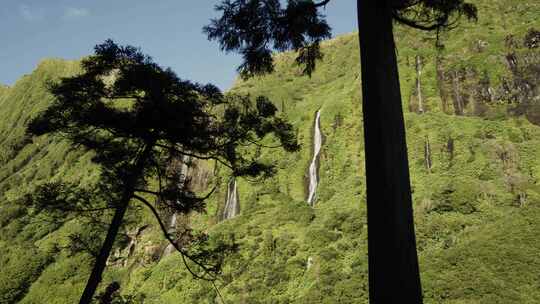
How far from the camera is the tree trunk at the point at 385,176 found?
2.92 metres

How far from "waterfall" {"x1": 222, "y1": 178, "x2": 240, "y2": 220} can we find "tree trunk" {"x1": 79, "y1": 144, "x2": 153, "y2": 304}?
38084mm

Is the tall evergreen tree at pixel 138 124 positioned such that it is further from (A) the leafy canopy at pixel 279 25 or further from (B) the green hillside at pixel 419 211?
(B) the green hillside at pixel 419 211

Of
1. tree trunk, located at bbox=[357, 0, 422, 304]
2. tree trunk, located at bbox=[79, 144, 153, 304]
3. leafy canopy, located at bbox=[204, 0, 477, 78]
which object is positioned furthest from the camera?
tree trunk, located at bbox=[79, 144, 153, 304]

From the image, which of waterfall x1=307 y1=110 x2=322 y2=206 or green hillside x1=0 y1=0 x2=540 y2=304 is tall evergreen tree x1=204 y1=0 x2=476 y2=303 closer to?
green hillside x1=0 y1=0 x2=540 y2=304

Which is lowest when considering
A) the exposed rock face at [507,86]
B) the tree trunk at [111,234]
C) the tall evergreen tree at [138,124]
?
the tree trunk at [111,234]

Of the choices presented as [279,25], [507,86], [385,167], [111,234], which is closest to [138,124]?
[111,234]

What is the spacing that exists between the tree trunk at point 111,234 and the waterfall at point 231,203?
38084mm

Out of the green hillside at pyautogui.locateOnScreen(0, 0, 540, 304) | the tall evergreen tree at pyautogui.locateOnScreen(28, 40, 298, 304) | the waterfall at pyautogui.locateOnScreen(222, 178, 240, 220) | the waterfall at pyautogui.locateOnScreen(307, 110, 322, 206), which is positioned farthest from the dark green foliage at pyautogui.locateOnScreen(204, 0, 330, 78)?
the waterfall at pyautogui.locateOnScreen(222, 178, 240, 220)

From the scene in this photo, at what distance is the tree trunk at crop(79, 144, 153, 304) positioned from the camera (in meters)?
6.88

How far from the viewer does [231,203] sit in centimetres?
4703

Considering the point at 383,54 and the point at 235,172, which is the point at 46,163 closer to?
the point at 235,172

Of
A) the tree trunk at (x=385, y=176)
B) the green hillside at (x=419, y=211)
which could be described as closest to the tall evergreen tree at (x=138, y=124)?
the tree trunk at (x=385, y=176)

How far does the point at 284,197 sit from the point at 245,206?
5.03m

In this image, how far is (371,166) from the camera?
3.20 m
